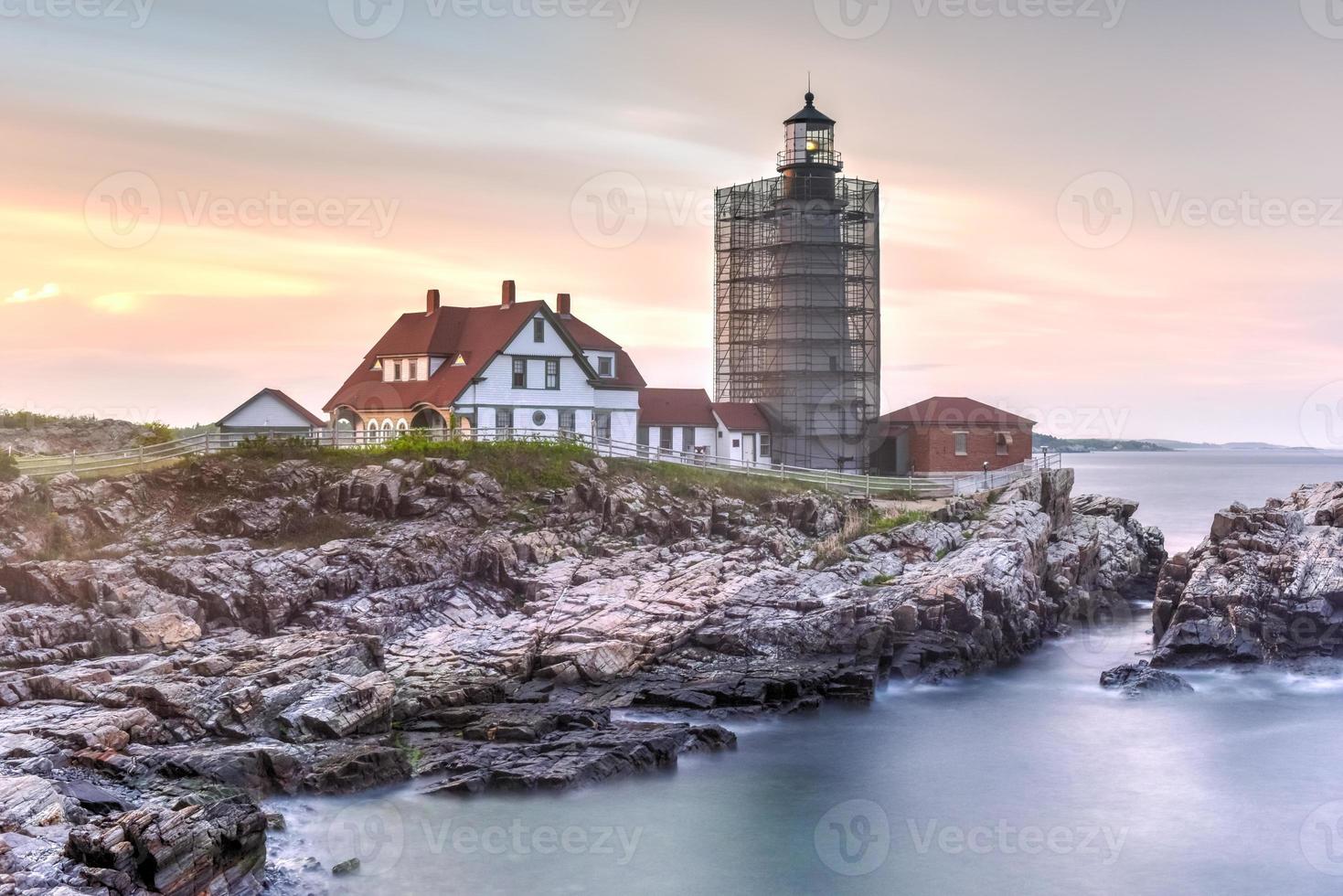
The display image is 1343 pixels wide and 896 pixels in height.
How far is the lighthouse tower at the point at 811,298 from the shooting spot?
55.2 meters

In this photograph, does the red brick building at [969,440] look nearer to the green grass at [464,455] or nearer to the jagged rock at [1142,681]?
the green grass at [464,455]

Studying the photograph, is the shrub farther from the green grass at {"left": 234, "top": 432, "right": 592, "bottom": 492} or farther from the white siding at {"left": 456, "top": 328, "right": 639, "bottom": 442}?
the white siding at {"left": 456, "top": 328, "right": 639, "bottom": 442}

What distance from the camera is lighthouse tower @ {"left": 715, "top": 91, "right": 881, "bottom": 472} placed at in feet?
181

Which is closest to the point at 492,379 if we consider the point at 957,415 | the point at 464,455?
the point at 464,455

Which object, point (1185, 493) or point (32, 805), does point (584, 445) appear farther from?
point (1185, 493)

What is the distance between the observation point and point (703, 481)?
43.8 metres

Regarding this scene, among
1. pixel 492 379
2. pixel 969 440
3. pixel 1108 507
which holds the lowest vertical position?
pixel 1108 507

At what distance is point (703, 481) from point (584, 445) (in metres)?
4.80

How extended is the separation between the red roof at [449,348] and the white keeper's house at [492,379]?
52mm

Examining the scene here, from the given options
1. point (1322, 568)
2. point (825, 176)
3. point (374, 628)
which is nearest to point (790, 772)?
point (374, 628)

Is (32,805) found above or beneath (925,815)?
above

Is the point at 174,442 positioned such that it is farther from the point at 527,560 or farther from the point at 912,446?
the point at 912,446

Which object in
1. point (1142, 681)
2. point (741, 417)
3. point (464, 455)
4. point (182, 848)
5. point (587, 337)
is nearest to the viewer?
point (182, 848)

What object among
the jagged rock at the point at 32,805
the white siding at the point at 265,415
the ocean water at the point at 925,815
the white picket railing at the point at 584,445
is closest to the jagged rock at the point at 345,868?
the ocean water at the point at 925,815
